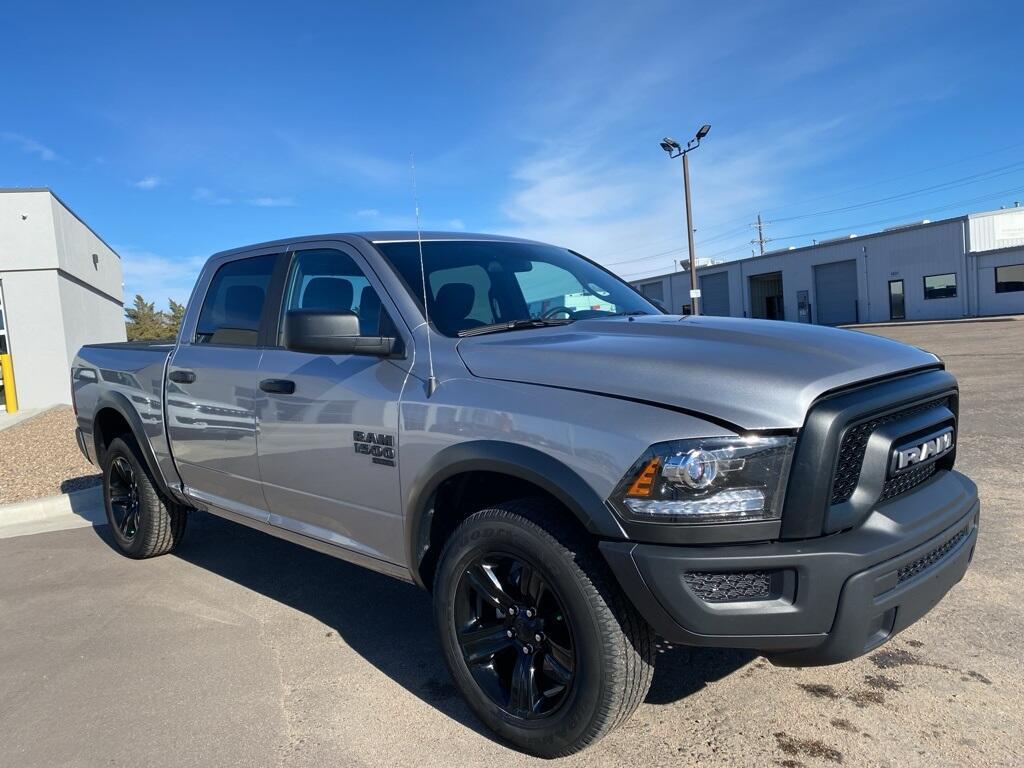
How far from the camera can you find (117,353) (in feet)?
16.9

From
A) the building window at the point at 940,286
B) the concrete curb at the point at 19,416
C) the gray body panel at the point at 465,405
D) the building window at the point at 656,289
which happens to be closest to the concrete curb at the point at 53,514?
the gray body panel at the point at 465,405

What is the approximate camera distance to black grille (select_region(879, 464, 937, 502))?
242cm

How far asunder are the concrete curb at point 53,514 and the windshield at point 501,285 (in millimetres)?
4488

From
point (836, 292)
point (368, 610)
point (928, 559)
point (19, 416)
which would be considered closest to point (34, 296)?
point (19, 416)

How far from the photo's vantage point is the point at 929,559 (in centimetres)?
243

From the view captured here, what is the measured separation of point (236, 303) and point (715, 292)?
5259 cm

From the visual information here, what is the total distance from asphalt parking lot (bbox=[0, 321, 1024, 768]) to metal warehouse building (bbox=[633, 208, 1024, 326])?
28.1 m

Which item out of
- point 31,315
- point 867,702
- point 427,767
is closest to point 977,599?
point 867,702

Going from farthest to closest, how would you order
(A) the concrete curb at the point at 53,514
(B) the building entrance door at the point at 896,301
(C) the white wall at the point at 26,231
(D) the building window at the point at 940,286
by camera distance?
(B) the building entrance door at the point at 896,301
(D) the building window at the point at 940,286
(C) the white wall at the point at 26,231
(A) the concrete curb at the point at 53,514

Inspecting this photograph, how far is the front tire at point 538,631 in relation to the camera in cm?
236

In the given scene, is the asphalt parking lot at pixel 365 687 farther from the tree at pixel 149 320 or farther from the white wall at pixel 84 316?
the tree at pixel 149 320

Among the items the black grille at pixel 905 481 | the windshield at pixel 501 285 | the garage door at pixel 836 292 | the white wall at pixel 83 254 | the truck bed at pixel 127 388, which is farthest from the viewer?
the garage door at pixel 836 292

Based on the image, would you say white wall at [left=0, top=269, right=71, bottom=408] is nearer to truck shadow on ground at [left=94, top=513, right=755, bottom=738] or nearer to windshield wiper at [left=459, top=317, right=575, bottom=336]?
truck shadow on ground at [left=94, top=513, right=755, bottom=738]

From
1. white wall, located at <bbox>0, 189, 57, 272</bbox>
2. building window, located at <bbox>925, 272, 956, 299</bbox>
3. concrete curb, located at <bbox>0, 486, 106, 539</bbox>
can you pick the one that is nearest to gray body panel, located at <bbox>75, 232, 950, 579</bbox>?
concrete curb, located at <bbox>0, 486, 106, 539</bbox>
